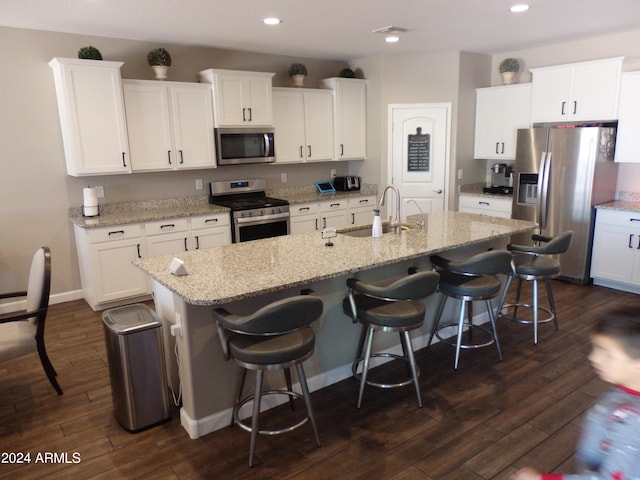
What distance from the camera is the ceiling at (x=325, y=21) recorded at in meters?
3.65

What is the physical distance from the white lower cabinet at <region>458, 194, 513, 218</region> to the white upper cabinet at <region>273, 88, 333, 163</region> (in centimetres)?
183

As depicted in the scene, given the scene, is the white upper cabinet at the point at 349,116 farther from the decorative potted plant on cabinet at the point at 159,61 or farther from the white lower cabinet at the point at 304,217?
the decorative potted plant on cabinet at the point at 159,61

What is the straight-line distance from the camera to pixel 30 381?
3.27m

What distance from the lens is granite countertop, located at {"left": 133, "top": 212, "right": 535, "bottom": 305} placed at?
7.76 feet

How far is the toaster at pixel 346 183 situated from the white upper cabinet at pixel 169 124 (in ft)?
6.28

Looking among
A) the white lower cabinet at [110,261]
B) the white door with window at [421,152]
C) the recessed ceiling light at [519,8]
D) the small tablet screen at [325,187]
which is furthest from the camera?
the small tablet screen at [325,187]

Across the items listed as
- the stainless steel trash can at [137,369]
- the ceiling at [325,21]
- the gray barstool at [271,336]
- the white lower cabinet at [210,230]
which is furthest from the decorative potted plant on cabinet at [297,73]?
the gray barstool at [271,336]

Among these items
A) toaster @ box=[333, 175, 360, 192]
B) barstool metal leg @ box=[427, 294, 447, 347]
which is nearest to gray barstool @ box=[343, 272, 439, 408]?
barstool metal leg @ box=[427, 294, 447, 347]

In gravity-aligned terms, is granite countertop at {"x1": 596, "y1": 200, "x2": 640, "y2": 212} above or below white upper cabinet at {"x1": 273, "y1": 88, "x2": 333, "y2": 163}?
below

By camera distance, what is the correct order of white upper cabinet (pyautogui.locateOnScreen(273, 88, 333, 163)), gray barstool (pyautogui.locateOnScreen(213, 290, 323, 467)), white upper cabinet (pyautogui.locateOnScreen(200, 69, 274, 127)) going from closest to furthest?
gray barstool (pyautogui.locateOnScreen(213, 290, 323, 467)) < white upper cabinet (pyautogui.locateOnScreen(200, 69, 274, 127)) < white upper cabinet (pyautogui.locateOnScreen(273, 88, 333, 163))

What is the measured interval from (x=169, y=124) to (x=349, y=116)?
7.82 ft

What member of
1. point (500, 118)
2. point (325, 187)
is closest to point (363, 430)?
point (325, 187)

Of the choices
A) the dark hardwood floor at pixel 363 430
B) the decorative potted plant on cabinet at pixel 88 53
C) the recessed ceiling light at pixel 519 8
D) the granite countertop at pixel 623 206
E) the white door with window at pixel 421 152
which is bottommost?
the dark hardwood floor at pixel 363 430

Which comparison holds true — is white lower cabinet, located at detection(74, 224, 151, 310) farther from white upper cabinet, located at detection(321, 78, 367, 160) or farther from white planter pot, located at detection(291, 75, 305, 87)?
white upper cabinet, located at detection(321, 78, 367, 160)
